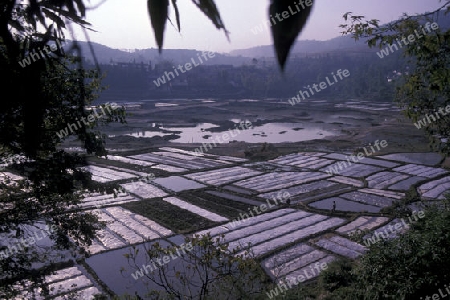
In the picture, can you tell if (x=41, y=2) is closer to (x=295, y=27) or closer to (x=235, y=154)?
(x=295, y=27)

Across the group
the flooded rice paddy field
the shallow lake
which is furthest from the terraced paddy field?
the shallow lake

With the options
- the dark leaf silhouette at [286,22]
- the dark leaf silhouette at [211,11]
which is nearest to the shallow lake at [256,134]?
the dark leaf silhouette at [211,11]

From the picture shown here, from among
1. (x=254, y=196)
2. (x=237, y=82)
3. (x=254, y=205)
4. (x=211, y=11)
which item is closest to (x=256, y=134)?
(x=254, y=196)

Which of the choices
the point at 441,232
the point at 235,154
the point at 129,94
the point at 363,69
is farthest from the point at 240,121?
the point at 363,69

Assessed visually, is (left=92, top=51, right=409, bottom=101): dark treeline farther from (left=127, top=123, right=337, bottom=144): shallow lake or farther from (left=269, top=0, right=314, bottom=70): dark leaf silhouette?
(left=269, top=0, right=314, bottom=70): dark leaf silhouette

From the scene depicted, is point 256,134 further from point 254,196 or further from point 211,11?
point 211,11

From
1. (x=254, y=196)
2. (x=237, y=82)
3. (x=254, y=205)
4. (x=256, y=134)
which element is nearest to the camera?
(x=254, y=205)
